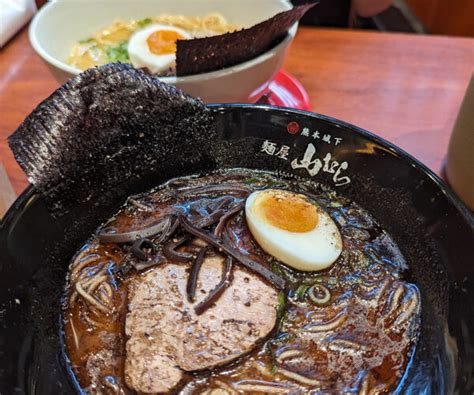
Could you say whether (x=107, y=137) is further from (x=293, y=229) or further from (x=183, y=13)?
(x=183, y=13)

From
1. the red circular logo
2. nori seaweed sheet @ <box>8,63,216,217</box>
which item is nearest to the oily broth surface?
nori seaweed sheet @ <box>8,63,216,217</box>

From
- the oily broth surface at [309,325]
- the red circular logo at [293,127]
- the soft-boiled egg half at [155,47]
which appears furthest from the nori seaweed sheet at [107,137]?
the soft-boiled egg half at [155,47]

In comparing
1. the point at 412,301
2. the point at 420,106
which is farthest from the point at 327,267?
the point at 420,106

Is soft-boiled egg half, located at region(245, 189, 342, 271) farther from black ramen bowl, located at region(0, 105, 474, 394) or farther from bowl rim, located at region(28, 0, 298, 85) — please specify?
bowl rim, located at region(28, 0, 298, 85)

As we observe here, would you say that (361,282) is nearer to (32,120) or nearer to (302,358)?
(302,358)

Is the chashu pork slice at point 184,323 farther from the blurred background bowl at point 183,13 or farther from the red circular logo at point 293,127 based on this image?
the blurred background bowl at point 183,13
